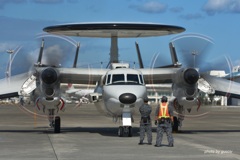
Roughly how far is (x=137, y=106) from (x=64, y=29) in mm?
7572

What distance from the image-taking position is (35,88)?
86.6ft

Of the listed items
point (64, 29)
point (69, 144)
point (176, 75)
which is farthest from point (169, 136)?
point (64, 29)

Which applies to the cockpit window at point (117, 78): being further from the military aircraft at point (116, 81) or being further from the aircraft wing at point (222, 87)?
the aircraft wing at point (222, 87)

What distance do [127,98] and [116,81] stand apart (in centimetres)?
199

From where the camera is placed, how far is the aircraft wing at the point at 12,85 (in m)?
27.9

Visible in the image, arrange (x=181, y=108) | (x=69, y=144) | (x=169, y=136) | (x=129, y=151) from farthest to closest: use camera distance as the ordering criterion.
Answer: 1. (x=181, y=108)
2. (x=69, y=144)
3. (x=169, y=136)
4. (x=129, y=151)

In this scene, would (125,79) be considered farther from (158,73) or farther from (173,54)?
(173,54)

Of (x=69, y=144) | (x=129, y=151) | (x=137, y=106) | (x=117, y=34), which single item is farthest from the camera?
(x=117, y=34)

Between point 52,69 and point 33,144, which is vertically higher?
point 52,69

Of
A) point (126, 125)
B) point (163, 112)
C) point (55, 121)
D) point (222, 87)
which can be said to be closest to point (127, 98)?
point (126, 125)

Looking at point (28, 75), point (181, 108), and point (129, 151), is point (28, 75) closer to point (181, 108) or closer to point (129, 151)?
point (181, 108)

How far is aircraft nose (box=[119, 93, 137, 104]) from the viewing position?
22781mm

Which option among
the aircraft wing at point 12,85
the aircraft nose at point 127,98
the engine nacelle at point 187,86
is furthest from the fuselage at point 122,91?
the aircraft wing at point 12,85

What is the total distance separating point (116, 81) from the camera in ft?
80.6
